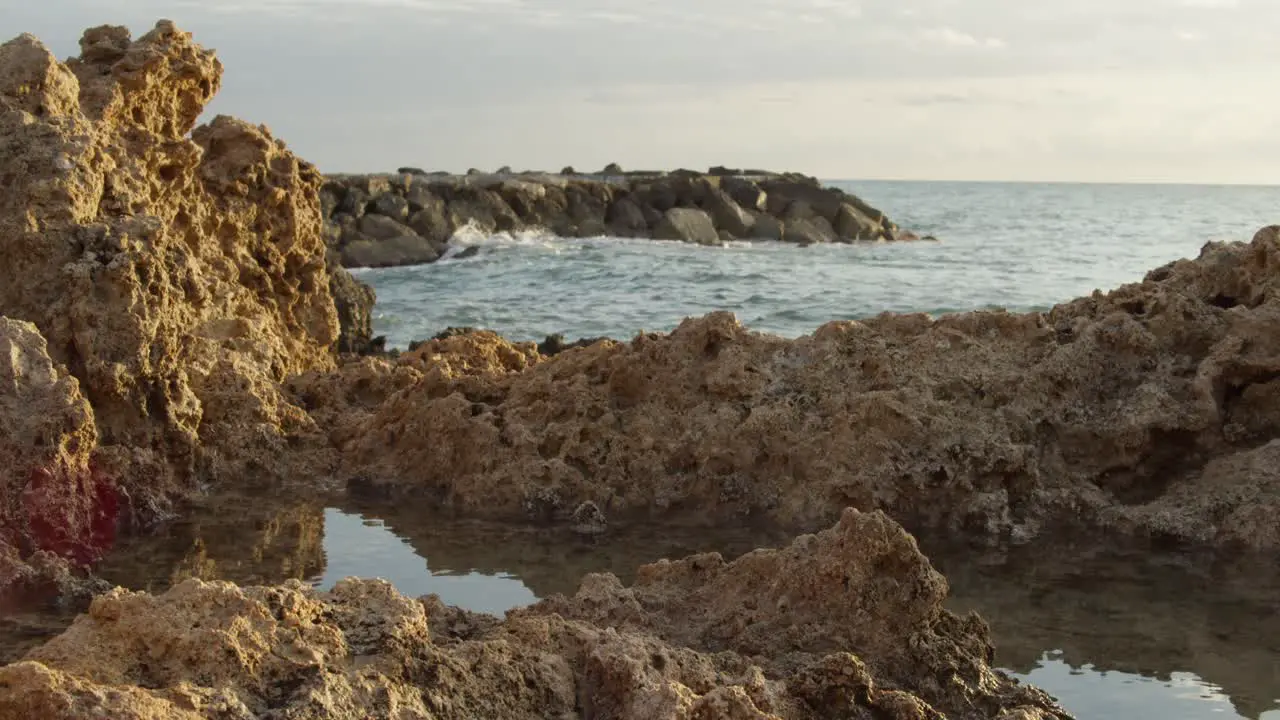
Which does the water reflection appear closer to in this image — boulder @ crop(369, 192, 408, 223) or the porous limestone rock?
the porous limestone rock

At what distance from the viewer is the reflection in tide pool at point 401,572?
16.1ft

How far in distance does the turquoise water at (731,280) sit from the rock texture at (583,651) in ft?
32.2

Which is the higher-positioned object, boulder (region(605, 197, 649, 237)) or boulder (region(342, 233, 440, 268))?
boulder (region(605, 197, 649, 237))

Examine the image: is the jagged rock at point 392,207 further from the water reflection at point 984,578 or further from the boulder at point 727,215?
the water reflection at point 984,578

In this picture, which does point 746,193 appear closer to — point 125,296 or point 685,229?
point 685,229

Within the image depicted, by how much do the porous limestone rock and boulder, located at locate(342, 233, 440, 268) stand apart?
19.1 metres

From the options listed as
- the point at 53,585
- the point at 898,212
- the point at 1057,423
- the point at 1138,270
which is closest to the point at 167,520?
the point at 53,585

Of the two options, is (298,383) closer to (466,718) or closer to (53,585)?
(53,585)

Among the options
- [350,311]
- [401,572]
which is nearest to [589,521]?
[401,572]

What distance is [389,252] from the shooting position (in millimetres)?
27891

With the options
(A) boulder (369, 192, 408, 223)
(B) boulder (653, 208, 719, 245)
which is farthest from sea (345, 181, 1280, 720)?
(A) boulder (369, 192, 408, 223)

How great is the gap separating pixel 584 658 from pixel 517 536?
8.29 feet

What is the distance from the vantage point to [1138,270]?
84.2 feet

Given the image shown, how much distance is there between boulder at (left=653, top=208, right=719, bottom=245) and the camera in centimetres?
3438
